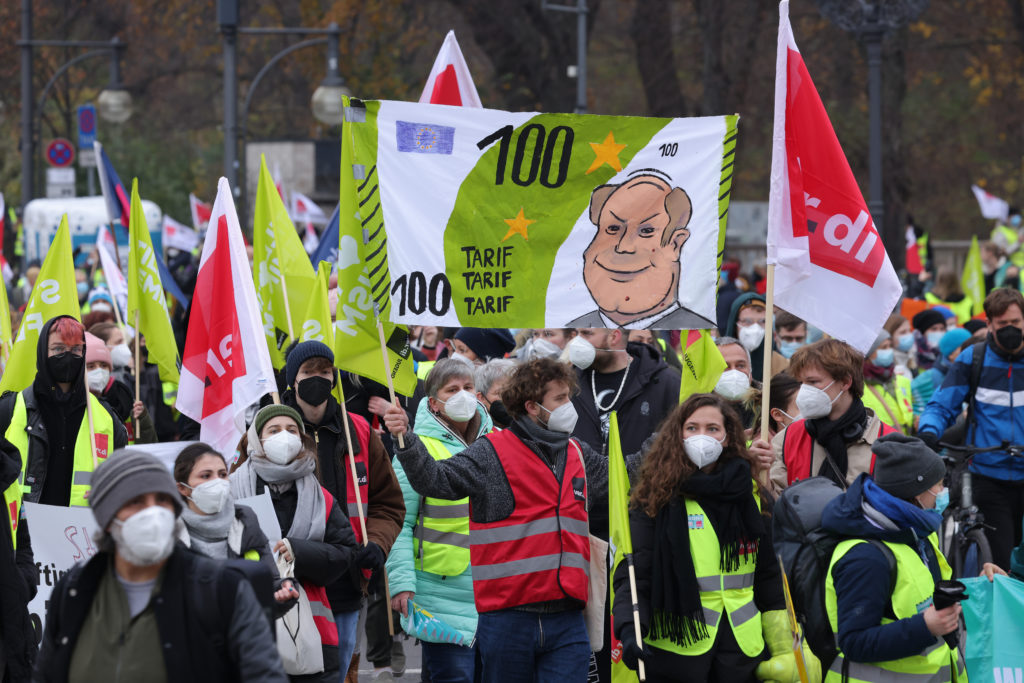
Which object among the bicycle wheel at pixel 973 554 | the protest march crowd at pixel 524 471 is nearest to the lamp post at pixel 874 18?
the bicycle wheel at pixel 973 554

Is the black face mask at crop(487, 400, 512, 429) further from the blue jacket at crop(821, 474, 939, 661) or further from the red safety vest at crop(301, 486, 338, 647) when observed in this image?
the blue jacket at crop(821, 474, 939, 661)

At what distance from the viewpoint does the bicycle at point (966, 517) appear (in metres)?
8.37

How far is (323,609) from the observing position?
572 cm

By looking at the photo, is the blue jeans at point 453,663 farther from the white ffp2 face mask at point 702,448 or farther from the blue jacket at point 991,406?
the blue jacket at point 991,406

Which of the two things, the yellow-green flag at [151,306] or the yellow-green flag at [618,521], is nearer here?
the yellow-green flag at [618,521]

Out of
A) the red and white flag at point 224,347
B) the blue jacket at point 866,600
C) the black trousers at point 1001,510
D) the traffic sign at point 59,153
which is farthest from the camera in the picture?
the traffic sign at point 59,153

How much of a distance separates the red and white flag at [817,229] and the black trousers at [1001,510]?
2.62m

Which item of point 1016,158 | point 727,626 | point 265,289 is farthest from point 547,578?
point 1016,158

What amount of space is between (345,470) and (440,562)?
0.56 metres

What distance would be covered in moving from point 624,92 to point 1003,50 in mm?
9308

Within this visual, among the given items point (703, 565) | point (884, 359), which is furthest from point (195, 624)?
point (884, 359)

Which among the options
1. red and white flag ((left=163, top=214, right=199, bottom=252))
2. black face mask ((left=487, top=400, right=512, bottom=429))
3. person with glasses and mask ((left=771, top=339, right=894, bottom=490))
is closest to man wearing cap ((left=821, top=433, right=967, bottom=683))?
person with glasses and mask ((left=771, top=339, right=894, bottom=490))

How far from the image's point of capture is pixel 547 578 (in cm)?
560

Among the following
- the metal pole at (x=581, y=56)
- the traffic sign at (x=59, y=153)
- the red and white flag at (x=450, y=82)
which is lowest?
the traffic sign at (x=59, y=153)
